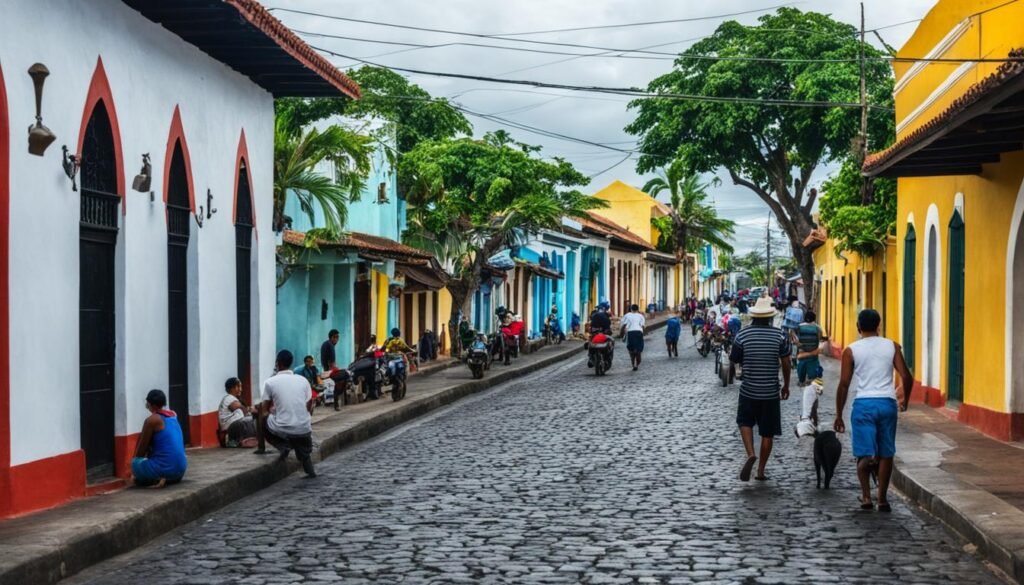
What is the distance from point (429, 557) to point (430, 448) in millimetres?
7106

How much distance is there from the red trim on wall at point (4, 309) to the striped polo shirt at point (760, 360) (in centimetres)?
591

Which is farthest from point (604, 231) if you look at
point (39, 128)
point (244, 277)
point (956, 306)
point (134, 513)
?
point (134, 513)

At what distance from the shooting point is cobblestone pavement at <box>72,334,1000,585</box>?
8391mm

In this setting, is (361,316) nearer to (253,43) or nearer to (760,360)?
(253,43)

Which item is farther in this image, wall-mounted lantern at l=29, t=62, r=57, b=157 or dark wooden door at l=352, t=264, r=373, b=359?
dark wooden door at l=352, t=264, r=373, b=359

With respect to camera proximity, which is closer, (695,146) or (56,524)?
(56,524)

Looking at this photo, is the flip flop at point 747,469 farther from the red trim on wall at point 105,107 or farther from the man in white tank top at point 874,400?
the red trim on wall at point 105,107

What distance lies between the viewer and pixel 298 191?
66.4 ft

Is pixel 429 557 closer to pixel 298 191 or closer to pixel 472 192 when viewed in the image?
pixel 298 191

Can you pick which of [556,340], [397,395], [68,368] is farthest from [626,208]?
[68,368]

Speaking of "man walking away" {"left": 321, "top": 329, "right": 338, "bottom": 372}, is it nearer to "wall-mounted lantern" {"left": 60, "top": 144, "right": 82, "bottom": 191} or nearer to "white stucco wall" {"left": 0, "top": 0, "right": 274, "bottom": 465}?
"white stucco wall" {"left": 0, "top": 0, "right": 274, "bottom": 465}

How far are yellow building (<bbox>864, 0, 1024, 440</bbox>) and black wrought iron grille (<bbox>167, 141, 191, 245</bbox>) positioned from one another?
7.50 metres

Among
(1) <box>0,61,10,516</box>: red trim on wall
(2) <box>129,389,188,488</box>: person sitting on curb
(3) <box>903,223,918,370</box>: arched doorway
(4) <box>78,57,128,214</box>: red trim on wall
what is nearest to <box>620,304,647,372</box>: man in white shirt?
(3) <box>903,223,918,370</box>: arched doorway

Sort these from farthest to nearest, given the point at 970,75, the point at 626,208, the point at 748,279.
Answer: the point at 748,279
the point at 626,208
the point at 970,75
